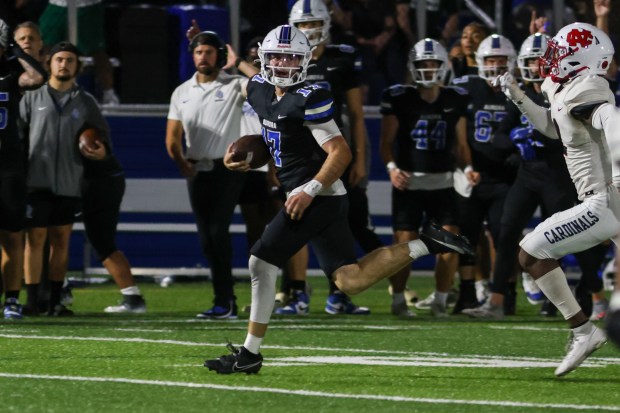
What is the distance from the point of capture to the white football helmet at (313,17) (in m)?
9.71

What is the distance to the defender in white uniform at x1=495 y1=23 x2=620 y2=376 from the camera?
6.68m

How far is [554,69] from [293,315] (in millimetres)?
3489

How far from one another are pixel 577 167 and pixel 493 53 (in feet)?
11.5

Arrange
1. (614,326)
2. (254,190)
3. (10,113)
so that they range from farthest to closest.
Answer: (254,190), (10,113), (614,326)

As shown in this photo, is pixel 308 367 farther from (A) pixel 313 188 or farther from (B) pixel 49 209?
(B) pixel 49 209

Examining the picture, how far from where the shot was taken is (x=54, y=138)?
9.76 metres

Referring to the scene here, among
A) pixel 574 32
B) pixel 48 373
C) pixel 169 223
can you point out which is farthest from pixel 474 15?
pixel 48 373

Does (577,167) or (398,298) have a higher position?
(577,167)

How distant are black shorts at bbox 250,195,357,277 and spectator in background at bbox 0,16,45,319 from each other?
312 cm

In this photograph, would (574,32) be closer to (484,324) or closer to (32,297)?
(484,324)

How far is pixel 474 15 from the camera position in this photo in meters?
13.6

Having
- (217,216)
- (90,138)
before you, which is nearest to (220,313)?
(217,216)

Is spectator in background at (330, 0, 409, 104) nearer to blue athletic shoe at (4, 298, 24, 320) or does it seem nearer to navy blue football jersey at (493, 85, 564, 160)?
navy blue football jersey at (493, 85, 564, 160)

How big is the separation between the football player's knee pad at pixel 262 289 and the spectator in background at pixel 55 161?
10.9ft
